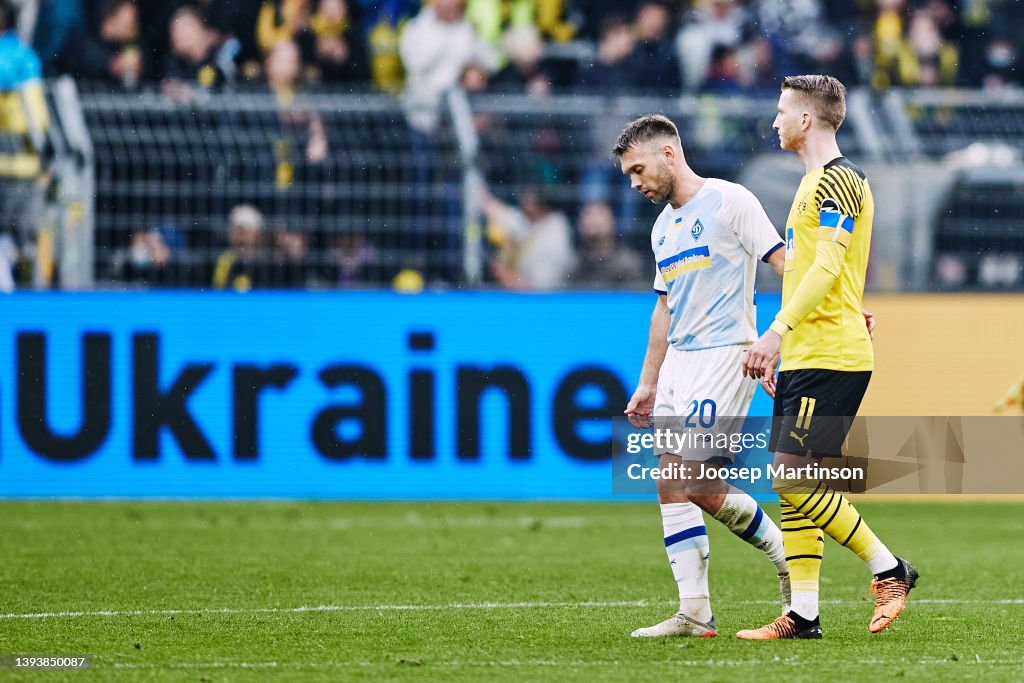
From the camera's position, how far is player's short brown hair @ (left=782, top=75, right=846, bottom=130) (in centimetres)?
599

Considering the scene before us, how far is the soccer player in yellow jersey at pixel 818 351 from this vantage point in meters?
5.84

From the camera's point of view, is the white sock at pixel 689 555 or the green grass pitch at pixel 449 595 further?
the white sock at pixel 689 555

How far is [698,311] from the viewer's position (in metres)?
6.18

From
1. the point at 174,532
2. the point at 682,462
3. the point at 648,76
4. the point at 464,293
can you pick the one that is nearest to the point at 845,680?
the point at 682,462

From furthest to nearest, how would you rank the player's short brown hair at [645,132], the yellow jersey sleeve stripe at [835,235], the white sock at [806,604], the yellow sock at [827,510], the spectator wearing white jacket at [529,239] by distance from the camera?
the spectator wearing white jacket at [529,239], the player's short brown hair at [645,132], the white sock at [806,604], the yellow sock at [827,510], the yellow jersey sleeve stripe at [835,235]

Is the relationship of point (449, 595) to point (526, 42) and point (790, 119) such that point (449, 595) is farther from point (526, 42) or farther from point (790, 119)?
point (526, 42)

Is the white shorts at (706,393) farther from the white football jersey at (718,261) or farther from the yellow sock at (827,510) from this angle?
the yellow sock at (827,510)

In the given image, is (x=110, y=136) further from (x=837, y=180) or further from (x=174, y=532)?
(x=837, y=180)

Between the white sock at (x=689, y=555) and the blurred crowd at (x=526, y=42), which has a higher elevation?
the blurred crowd at (x=526, y=42)

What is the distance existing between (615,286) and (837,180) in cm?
665

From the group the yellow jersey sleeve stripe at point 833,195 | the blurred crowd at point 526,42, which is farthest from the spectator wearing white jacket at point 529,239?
the yellow jersey sleeve stripe at point 833,195

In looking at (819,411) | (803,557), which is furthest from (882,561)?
(819,411)

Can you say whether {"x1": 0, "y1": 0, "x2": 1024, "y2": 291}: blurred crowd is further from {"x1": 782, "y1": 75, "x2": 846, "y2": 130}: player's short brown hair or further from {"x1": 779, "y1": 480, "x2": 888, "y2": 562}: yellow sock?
{"x1": 779, "y1": 480, "x2": 888, "y2": 562}: yellow sock

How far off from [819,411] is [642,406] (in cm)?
81
